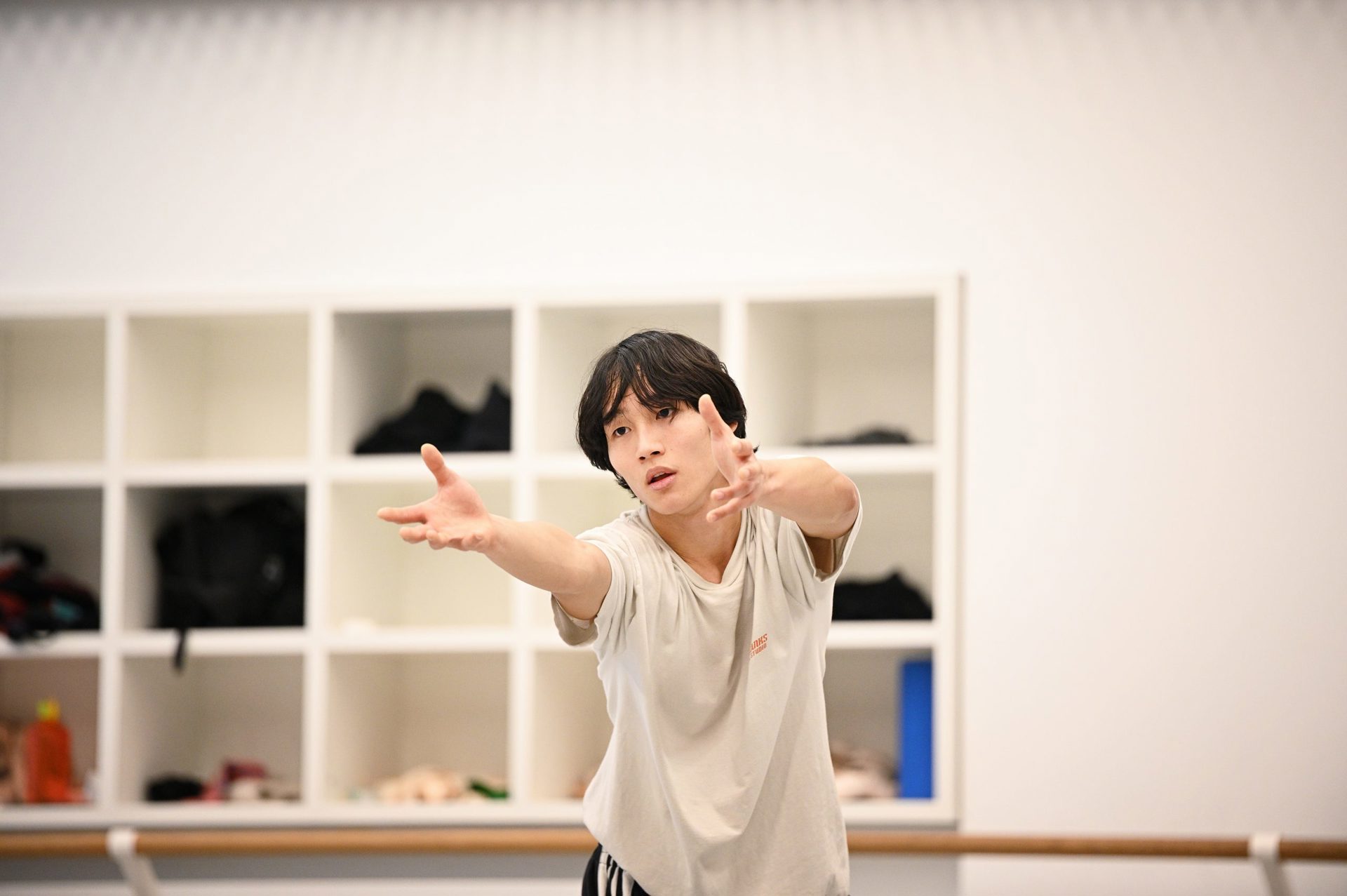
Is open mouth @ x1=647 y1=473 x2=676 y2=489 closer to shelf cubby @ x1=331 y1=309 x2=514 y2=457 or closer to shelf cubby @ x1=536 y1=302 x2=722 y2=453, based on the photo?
shelf cubby @ x1=536 y1=302 x2=722 y2=453

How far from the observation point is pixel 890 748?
365 cm

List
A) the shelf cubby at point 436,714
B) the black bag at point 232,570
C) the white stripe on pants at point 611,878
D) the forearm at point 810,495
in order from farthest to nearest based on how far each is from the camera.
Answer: the shelf cubby at point 436,714 → the black bag at point 232,570 → the white stripe on pants at point 611,878 → the forearm at point 810,495

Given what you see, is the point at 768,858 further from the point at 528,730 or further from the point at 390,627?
the point at 390,627

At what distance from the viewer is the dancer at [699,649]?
173cm

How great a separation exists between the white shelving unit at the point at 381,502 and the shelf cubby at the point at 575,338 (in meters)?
0.01

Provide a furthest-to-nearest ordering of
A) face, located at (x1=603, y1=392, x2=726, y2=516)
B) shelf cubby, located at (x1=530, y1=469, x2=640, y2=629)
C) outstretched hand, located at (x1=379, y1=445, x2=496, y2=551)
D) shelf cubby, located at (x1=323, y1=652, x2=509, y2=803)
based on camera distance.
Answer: shelf cubby, located at (x1=323, y1=652, x2=509, y2=803), shelf cubby, located at (x1=530, y1=469, x2=640, y2=629), face, located at (x1=603, y1=392, x2=726, y2=516), outstretched hand, located at (x1=379, y1=445, x2=496, y2=551)

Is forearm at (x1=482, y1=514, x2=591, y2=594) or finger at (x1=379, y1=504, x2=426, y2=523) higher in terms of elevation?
finger at (x1=379, y1=504, x2=426, y2=523)

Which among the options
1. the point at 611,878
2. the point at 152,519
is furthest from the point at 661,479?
the point at 152,519

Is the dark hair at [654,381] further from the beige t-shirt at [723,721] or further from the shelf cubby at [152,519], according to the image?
the shelf cubby at [152,519]

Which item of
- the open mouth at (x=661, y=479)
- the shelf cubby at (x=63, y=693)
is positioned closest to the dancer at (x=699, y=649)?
the open mouth at (x=661, y=479)

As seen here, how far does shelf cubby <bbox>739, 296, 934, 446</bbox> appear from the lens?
3.66 meters

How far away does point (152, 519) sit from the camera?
12.2 feet

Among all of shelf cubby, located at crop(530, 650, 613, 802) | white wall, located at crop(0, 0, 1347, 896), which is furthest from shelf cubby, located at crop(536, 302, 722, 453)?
shelf cubby, located at crop(530, 650, 613, 802)

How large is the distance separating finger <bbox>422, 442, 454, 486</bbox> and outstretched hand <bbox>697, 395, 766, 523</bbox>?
30 cm
